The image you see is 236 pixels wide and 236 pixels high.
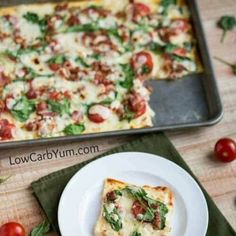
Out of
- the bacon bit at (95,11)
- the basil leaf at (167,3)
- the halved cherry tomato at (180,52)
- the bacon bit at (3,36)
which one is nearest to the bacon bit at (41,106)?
the bacon bit at (3,36)

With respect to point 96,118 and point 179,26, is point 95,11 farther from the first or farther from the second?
point 96,118

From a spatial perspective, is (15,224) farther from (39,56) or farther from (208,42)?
(208,42)

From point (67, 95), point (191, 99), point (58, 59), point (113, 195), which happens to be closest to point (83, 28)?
point (58, 59)

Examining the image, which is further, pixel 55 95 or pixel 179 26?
pixel 179 26

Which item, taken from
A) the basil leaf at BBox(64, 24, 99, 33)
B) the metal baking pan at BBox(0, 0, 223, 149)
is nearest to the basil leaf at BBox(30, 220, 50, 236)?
the metal baking pan at BBox(0, 0, 223, 149)

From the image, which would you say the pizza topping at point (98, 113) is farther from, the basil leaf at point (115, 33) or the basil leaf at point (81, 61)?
the basil leaf at point (115, 33)

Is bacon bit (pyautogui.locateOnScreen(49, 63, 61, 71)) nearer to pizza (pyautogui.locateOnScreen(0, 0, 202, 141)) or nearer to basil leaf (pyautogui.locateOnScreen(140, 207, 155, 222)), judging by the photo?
pizza (pyautogui.locateOnScreen(0, 0, 202, 141))

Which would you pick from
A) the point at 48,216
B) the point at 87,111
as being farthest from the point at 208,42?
the point at 48,216
